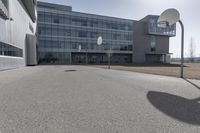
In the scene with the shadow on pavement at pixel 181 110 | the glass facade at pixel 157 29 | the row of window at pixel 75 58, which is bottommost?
the shadow on pavement at pixel 181 110

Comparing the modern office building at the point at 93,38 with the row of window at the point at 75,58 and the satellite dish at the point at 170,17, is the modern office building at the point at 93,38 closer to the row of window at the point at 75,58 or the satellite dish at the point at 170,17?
the row of window at the point at 75,58

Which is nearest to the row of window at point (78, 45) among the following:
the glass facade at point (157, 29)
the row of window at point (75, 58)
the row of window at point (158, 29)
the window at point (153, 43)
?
the row of window at point (75, 58)

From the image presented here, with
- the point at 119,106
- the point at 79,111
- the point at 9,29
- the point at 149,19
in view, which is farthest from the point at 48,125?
the point at 149,19

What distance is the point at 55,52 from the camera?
185 feet

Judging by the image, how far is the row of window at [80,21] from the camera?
181 feet

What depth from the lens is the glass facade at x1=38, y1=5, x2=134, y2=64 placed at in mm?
55219

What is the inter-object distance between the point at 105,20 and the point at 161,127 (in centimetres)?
6408

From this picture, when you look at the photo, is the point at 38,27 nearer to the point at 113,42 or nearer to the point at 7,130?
the point at 113,42

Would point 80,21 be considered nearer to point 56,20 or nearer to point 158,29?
point 56,20

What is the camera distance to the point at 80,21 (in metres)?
60.5

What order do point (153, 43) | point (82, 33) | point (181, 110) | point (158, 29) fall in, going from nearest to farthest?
point (181, 110) → point (82, 33) → point (158, 29) → point (153, 43)

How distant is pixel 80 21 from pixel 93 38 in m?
7.98

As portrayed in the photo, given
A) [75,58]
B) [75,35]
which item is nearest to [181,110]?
[75,35]

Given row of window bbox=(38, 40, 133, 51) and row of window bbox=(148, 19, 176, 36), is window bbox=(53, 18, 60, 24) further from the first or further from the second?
row of window bbox=(148, 19, 176, 36)
